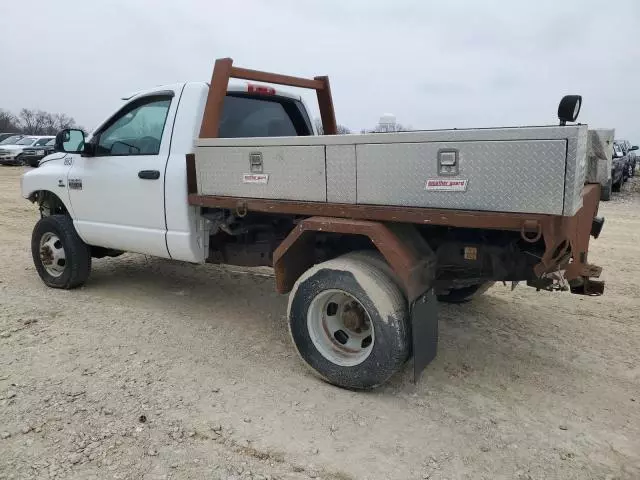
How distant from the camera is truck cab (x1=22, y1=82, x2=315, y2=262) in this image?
4.64 m

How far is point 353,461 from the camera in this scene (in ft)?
9.61

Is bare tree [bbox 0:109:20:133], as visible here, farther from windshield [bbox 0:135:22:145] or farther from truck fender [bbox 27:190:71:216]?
truck fender [bbox 27:190:71:216]

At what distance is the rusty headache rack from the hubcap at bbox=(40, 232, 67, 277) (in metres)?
2.20

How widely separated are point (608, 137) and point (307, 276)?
228 centimetres

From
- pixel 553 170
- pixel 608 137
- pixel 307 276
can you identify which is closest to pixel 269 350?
pixel 307 276

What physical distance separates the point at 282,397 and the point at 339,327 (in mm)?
621

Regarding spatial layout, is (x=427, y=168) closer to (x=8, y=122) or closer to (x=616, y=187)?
(x=616, y=187)

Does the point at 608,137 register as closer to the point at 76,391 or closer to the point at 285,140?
the point at 285,140

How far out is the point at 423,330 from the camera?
11.5 ft

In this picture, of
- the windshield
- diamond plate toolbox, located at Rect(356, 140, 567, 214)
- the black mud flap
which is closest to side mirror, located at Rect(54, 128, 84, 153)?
diamond plate toolbox, located at Rect(356, 140, 567, 214)

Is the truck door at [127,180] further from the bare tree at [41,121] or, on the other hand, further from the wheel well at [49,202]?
the bare tree at [41,121]

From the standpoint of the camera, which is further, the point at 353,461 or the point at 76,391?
the point at 76,391

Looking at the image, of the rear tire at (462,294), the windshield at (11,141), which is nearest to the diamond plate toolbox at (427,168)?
the rear tire at (462,294)

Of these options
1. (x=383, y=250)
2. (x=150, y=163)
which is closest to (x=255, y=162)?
(x=383, y=250)
